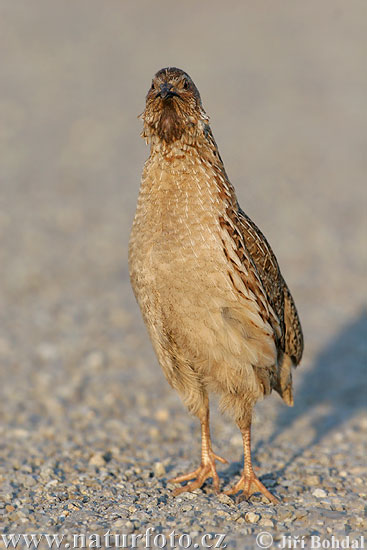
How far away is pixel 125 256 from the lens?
15125 mm

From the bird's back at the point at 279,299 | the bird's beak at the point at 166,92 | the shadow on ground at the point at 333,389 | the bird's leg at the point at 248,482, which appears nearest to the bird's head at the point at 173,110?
the bird's beak at the point at 166,92

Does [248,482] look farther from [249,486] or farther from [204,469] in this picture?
[204,469]

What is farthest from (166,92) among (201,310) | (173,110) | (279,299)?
(279,299)

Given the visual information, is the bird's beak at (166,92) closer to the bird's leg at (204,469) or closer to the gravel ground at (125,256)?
the bird's leg at (204,469)

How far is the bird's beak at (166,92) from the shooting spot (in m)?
6.04

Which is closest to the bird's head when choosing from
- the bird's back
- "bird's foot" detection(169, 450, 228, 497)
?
the bird's back

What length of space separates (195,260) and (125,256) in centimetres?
905

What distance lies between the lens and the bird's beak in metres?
6.04

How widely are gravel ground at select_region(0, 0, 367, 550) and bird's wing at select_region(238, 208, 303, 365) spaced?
1.48 m

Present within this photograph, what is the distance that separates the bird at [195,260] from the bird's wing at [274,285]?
0.06ft

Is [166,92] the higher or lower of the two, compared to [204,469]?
higher

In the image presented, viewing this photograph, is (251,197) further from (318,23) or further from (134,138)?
(318,23)

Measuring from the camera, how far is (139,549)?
5.69m

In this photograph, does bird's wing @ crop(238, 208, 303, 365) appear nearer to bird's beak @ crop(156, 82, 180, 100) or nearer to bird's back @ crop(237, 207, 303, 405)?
bird's back @ crop(237, 207, 303, 405)
